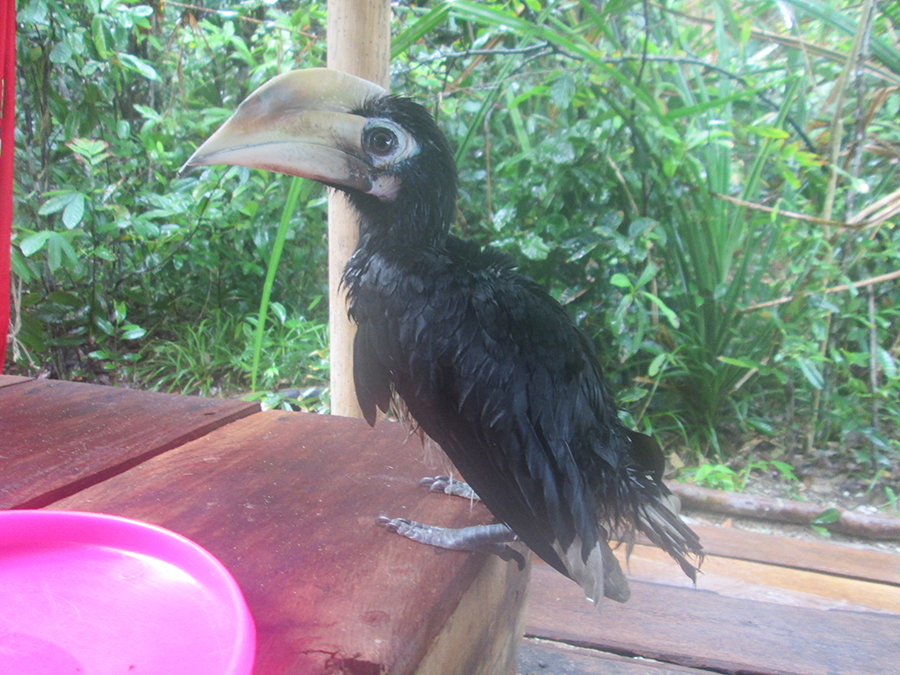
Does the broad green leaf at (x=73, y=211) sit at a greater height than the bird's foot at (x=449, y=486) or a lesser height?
greater

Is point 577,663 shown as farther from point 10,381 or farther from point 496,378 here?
point 10,381

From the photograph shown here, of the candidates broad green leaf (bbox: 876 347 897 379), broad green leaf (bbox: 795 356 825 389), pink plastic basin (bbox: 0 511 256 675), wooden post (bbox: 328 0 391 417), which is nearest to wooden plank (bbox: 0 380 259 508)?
pink plastic basin (bbox: 0 511 256 675)

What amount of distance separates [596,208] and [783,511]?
93 cm

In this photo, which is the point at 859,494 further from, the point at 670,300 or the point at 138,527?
the point at 138,527

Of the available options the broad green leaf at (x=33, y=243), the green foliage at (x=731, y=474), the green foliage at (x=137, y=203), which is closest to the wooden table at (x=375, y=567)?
the green foliage at (x=731, y=474)

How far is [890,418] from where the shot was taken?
1.78m

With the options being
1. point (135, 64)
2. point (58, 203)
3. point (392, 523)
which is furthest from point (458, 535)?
point (135, 64)

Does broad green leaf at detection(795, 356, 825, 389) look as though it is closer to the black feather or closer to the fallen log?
the fallen log

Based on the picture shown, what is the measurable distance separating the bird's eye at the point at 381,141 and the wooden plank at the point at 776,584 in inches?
32.1

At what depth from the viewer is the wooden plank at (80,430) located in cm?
72

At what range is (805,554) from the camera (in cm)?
130

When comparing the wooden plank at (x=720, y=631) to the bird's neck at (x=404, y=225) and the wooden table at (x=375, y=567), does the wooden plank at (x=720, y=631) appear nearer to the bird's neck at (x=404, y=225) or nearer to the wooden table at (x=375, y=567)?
the wooden table at (x=375, y=567)

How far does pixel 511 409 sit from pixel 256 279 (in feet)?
5.47

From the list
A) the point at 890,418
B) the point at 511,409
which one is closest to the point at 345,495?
the point at 511,409
